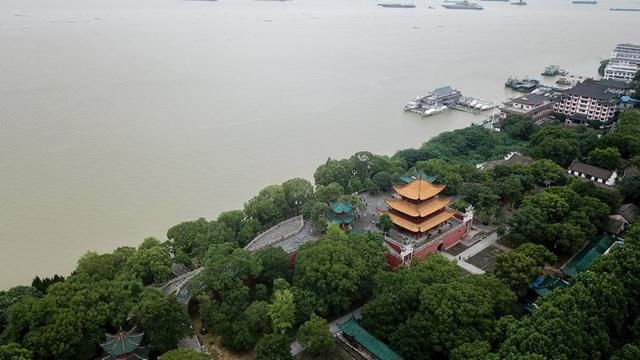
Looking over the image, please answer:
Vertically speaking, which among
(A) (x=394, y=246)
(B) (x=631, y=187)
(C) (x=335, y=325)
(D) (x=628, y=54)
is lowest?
(C) (x=335, y=325)

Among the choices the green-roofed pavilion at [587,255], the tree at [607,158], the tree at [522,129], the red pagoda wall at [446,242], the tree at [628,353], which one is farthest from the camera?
the tree at [522,129]

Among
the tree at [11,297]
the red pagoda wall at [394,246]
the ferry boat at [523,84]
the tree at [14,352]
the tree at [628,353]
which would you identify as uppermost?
the tree at [14,352]

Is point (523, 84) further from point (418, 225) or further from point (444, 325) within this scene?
point (444, 325)

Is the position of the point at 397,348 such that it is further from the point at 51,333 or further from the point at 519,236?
the point at 51,333

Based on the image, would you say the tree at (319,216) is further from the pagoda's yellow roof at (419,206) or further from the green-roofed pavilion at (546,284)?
the green-roofed pavilion at (546,284)

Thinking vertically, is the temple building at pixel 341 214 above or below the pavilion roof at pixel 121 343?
above

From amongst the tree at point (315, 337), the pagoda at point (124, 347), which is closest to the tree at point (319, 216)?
the tree at point (315, 337)

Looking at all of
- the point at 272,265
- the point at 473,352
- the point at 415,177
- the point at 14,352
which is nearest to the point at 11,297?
the point at 14,352
